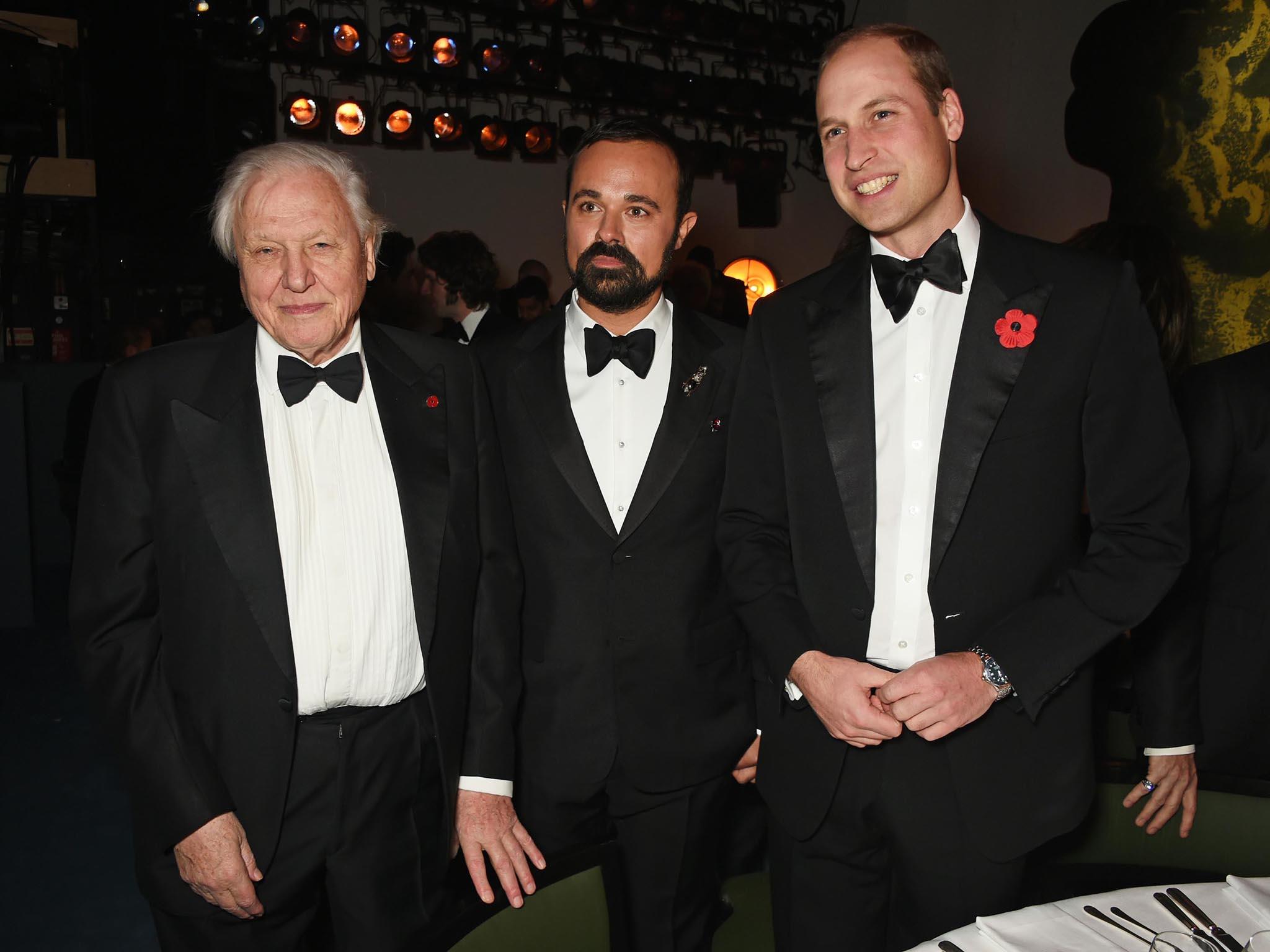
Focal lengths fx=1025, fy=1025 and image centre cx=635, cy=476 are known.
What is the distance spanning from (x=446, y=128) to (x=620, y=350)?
23.0 feet

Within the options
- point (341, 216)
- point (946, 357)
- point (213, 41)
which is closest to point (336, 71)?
point (213, 41)

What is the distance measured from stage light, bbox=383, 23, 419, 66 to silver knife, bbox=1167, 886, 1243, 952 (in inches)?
317

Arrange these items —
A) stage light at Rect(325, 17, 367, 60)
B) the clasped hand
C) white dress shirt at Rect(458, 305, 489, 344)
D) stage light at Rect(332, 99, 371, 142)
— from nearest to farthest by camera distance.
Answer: the clasped hand
white dress shirt at Rect(458, 305, 489, 344)
stage light at Rect(325, 17, 367, 60)
stage light at Rect(332, 99, 371, 142)

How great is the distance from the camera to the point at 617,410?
2.13 meters

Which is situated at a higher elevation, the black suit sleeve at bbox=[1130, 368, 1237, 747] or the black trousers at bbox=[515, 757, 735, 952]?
the black suit sleeve at bbox=[1130, 368, 1237, 747]

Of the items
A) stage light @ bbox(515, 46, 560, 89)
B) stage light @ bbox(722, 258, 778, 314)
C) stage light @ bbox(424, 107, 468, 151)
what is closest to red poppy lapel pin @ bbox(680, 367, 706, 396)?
stage light @ bbox(424, 107, 468, 151)

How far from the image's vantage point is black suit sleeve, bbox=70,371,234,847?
1623mm

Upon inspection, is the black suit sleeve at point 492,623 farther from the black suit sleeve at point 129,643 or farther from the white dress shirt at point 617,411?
the black suit sleeve at point 129,643

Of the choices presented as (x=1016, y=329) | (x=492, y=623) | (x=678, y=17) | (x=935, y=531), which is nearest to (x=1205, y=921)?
(x=935, y=531)

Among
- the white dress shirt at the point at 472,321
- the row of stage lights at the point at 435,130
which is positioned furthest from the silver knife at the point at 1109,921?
the row of stage lights at the point at 435,130

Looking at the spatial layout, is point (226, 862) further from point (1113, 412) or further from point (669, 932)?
point (1113, 412)

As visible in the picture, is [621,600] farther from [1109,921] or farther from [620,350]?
[1109,921]

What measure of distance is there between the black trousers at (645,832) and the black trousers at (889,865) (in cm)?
35

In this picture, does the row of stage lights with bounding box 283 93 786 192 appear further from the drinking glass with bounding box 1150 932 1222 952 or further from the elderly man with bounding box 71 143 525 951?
the drinking glass with bounding box 1150 932 1222 952
